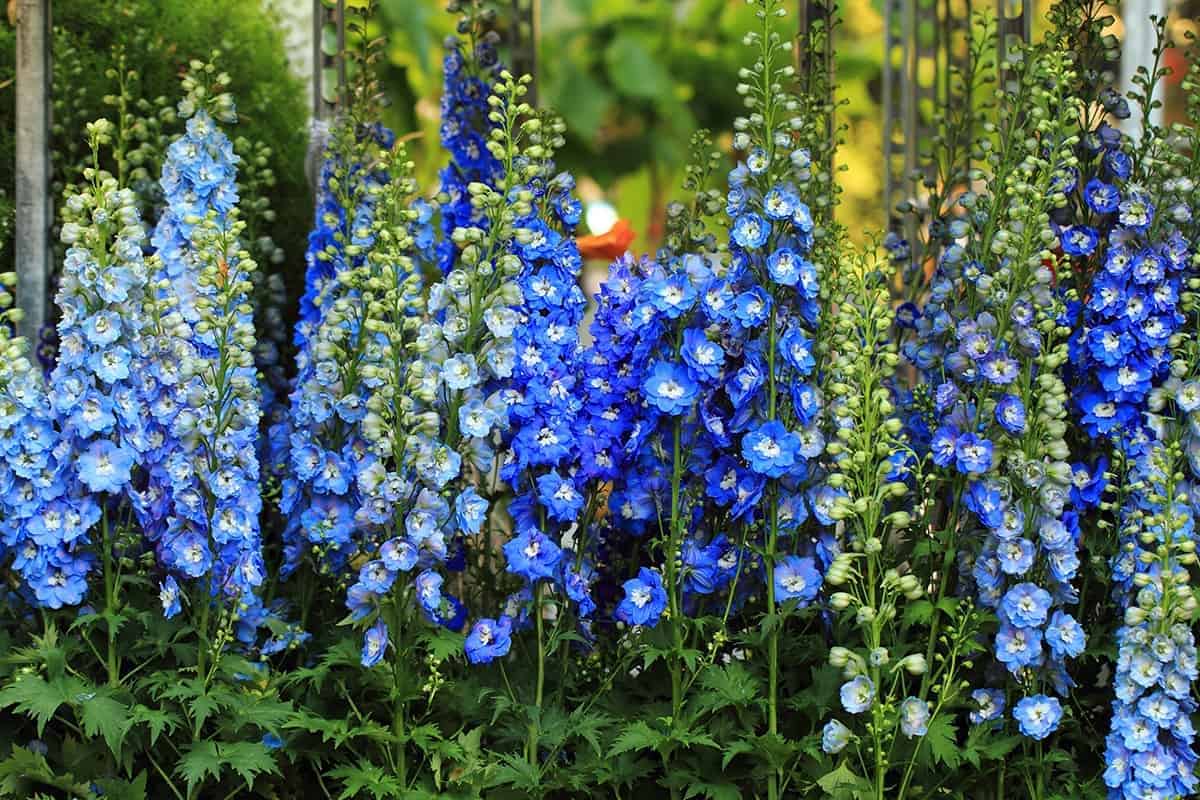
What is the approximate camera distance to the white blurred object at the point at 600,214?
294 inches

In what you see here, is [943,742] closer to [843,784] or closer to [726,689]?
[843,784]

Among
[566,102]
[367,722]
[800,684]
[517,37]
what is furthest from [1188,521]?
[566,102]

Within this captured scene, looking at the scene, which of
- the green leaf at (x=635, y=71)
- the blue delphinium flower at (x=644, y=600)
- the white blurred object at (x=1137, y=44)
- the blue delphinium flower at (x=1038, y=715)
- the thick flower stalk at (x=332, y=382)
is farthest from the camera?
the green leaf at (x=635, y=71)

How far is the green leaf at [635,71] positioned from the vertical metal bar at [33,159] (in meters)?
4.02

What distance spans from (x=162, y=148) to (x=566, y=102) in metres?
3.73

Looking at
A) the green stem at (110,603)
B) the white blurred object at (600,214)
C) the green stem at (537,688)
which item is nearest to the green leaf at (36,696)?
the green stem at (110,603)

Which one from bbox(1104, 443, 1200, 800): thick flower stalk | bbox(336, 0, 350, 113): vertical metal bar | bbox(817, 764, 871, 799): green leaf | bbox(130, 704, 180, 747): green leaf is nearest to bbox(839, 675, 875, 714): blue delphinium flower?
bbox(817, 764, 871, 799): green leaf

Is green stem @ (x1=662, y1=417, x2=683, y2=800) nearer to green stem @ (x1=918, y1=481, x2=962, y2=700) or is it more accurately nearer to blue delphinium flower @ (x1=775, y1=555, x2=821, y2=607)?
blue delphinium flower @ (x1=775, y1=555, x2=821, y2=607)

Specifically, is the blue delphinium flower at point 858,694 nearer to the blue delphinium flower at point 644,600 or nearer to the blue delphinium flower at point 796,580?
the blue delphinium flower at point 796,580

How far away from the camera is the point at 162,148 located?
13.9ft

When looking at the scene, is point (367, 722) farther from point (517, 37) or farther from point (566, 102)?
point (566, 102)

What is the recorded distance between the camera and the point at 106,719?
309 centimetres

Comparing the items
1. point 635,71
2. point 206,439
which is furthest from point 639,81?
point 206,439

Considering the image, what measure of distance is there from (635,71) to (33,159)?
4133mm
